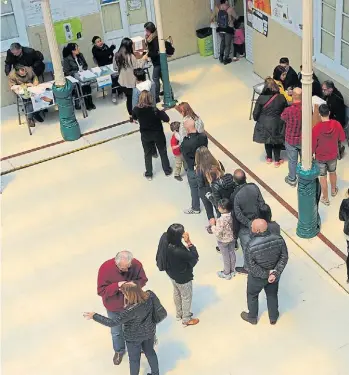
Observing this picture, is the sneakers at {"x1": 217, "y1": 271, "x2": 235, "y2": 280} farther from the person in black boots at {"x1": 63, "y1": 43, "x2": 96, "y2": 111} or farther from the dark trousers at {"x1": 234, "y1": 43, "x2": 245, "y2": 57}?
the dark trousers at {"x1": 234, "y1": 43, "x2": 245, "y2": 57}

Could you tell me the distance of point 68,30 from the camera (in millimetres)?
13664

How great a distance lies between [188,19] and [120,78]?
322cm

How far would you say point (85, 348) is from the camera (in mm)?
7945

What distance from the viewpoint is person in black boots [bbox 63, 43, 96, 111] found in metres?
13.0

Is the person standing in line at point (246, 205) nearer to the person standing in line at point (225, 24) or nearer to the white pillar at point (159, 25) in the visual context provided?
the white pillar at point (159, 25)

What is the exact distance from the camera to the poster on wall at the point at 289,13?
11582 mm

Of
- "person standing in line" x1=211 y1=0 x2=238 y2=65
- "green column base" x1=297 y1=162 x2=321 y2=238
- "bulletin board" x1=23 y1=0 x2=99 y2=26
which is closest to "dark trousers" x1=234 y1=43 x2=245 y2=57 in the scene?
"person standing in line" x1=211 y1=0 x2=238 y2=65

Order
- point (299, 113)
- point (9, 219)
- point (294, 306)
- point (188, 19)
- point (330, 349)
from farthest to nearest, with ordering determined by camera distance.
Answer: point (188, 19) → point (9, 219) → point (299, 113) → point (294, 306) → point (330, 349)

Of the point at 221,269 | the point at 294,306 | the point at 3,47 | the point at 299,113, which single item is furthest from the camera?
the point at 3,47

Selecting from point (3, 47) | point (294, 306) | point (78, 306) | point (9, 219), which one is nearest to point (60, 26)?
point (3, 47)

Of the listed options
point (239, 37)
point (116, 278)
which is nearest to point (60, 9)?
point (239, 37)

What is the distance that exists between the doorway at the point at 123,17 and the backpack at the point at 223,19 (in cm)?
143

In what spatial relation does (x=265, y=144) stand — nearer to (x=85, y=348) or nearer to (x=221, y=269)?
(x=221, y=269)

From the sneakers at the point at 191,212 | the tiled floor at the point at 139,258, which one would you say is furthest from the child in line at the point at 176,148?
the sneakers at the point at 191,212
